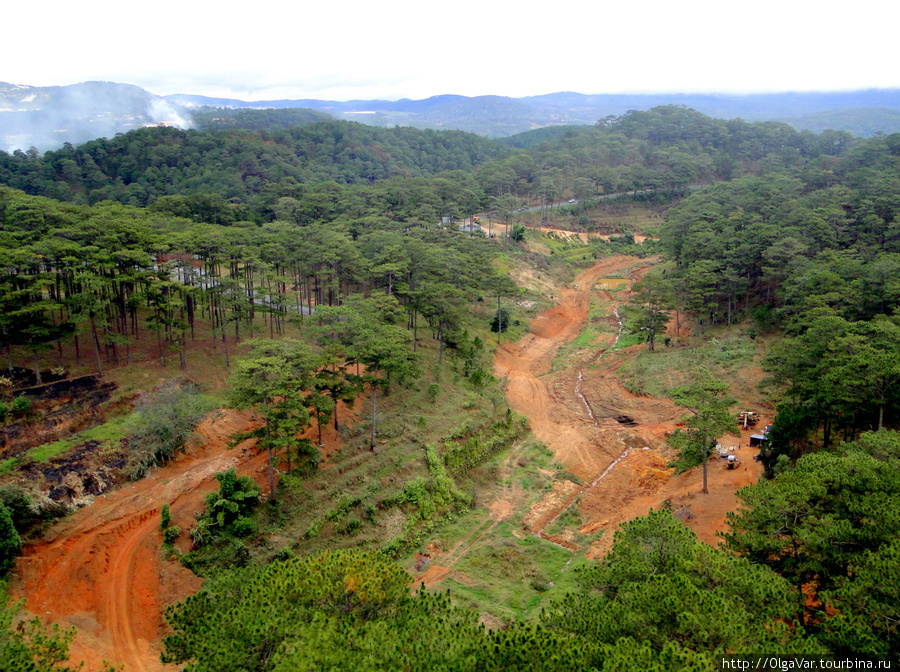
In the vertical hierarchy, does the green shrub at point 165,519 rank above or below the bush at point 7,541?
below

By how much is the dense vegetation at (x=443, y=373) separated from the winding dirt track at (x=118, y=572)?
1.23m

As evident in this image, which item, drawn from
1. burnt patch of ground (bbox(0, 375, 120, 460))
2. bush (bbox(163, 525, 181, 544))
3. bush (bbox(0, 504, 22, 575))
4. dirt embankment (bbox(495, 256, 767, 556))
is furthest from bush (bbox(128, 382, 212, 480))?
dirt embankment (bbox(495, 256, 767, 556))

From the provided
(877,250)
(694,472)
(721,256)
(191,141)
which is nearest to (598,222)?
(721,256)

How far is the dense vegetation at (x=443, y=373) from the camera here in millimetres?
10758

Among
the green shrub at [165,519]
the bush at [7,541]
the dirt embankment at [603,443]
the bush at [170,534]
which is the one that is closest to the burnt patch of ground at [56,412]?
the bush at [7,541]

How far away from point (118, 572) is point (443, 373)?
2041cm

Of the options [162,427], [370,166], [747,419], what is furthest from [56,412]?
[370,166]

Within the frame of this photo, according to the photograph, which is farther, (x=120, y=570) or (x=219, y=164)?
(x=219, y=164)

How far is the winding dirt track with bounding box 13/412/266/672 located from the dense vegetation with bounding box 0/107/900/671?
1231 mm

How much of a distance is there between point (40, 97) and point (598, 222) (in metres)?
144

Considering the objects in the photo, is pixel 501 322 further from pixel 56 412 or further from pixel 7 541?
pixel 7 541

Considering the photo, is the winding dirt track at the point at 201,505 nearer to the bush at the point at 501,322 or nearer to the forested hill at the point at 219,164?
the bush at the point at 501,322

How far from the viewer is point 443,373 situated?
3534cm

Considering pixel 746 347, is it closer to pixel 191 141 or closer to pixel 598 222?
pixel 598 222
